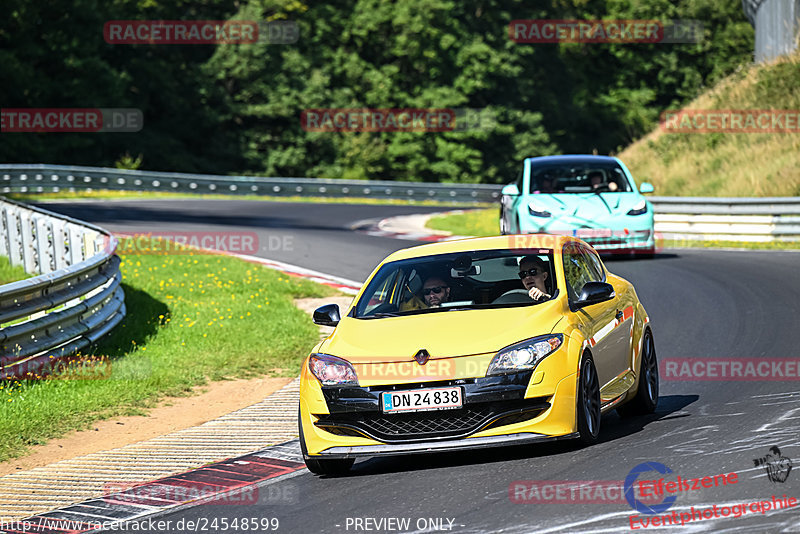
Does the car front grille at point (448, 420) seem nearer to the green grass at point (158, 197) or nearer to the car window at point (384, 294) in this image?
the car window at point (384, 294)

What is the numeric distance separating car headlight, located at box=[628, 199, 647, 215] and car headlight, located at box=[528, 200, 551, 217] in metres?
1.32

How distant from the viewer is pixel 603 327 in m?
8.51

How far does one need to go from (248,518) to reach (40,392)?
4701 mm

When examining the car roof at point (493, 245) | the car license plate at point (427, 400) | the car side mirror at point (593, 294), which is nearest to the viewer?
the car license plate at point (427, 400)

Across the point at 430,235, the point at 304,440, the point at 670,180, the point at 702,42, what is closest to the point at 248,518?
the point at 304,440

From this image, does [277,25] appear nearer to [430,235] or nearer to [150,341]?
[430,235]

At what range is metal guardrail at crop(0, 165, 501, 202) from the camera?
39719 mm

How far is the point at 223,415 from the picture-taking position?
10484mm

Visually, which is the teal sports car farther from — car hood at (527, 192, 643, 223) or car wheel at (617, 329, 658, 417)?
car wheel at (617, 329, 658, 417)

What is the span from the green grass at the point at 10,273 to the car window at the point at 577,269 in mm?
10841

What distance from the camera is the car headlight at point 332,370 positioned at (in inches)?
301

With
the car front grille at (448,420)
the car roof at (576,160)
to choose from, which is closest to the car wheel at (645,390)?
the car front grille at (448,420)

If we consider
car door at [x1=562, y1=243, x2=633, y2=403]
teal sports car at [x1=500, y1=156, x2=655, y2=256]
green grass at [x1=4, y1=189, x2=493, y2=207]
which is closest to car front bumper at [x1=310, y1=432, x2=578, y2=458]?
car door at [x1=562, y1=243, x2=633, y2=403]

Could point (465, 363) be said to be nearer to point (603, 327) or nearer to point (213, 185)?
point (603, 327)
